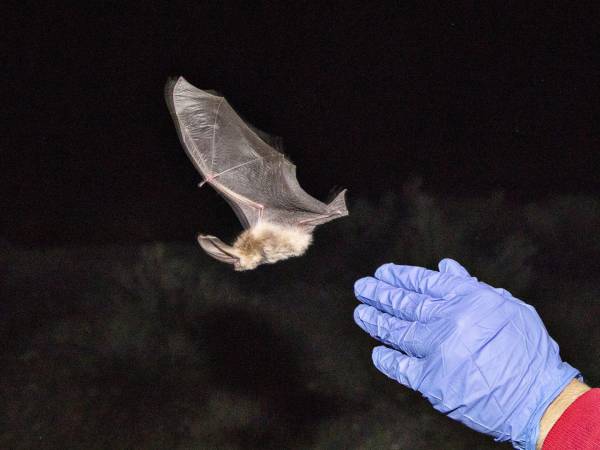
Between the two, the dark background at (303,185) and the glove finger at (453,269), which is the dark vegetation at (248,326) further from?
the glove finger at (453,269)

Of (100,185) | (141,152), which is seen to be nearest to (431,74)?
(141,152)

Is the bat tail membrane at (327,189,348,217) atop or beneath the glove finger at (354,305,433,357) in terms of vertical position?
atop

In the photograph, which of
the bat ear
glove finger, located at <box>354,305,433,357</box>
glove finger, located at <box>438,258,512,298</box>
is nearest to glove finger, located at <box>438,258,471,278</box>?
glove finger, located at <box>438,258,512,298</box>

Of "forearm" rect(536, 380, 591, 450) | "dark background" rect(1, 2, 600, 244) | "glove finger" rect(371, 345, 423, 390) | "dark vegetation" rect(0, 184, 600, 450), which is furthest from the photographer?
"dark vegetation" rect(0, 184, 600, 450)

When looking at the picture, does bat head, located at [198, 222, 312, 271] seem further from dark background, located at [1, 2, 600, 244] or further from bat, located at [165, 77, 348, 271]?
dark background, located at [1, 2, 600, 244]

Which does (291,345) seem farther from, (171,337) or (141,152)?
(141,152)

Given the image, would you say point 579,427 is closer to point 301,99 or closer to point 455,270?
point 455,270

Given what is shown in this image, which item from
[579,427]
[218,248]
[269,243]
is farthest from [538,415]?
[218,248]
